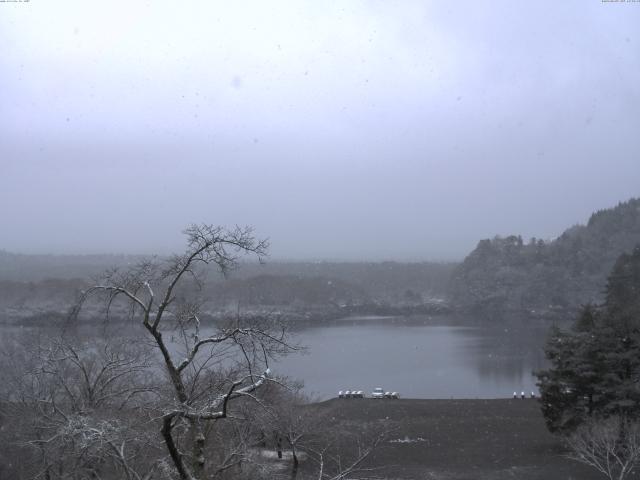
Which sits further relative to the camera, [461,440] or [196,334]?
[461,440]

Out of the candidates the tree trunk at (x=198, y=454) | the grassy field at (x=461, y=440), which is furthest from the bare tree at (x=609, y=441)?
the tree trunk at (x=198, y=454)

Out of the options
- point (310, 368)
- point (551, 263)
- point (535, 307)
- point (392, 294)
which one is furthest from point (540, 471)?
point (392, 294)

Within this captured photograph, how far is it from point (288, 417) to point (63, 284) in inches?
1513

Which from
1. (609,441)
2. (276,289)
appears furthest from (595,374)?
(276,289)

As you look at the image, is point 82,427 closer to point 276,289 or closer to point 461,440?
point 461,440

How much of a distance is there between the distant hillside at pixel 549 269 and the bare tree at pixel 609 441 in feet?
149

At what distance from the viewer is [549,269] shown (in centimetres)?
5856

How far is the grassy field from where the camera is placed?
1045cm

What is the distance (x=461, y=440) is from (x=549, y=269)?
49.2m

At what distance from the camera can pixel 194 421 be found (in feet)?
12.3

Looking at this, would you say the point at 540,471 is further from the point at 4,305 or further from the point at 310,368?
the point at 4,305

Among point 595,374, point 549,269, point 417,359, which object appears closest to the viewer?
point 595,374

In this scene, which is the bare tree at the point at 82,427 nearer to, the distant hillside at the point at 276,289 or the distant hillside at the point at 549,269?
the distant hillside at the point at 276,289

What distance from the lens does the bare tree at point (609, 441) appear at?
9242mm
